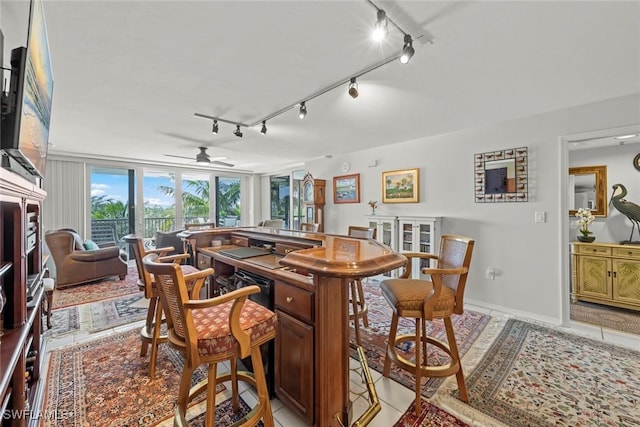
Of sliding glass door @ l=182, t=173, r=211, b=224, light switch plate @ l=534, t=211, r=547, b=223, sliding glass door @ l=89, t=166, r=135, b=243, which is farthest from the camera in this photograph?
sliding glass door @ l=182, t=173, r=211, b=224

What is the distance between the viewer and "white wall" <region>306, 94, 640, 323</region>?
282cm

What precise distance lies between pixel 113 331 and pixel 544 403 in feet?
12.0

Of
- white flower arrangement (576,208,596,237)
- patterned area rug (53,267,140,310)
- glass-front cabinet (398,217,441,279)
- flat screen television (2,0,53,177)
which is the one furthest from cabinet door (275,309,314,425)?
white flower arrangement (576,208,596,237)

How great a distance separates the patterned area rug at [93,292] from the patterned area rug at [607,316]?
19.0ft

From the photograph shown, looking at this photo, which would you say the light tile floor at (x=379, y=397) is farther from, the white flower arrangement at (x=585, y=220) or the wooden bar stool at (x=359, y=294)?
the white flower arrangement at (x=585, y=220)

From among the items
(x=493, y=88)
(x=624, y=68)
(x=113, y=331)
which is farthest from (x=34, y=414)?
(x=624, y=68)

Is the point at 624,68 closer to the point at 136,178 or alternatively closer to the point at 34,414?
the point at 34,414

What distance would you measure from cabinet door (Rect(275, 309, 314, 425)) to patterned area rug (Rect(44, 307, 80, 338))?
252 cm

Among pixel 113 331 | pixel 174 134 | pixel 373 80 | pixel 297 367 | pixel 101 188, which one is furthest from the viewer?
pixel 101 188

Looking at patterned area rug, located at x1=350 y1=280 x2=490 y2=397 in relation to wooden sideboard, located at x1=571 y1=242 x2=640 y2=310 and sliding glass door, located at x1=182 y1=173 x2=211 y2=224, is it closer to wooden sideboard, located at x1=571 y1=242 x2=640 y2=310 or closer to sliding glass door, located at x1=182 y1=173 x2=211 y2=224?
wooden sideboard, located at x1=571 y1=242 x2=640 y2=310


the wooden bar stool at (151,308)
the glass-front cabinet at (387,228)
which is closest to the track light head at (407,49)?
the wooden bar stool at (151,308)

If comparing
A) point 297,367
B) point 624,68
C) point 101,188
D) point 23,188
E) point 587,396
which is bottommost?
point 587,396

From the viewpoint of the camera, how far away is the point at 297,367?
150 cm

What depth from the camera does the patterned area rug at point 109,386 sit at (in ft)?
5.30
